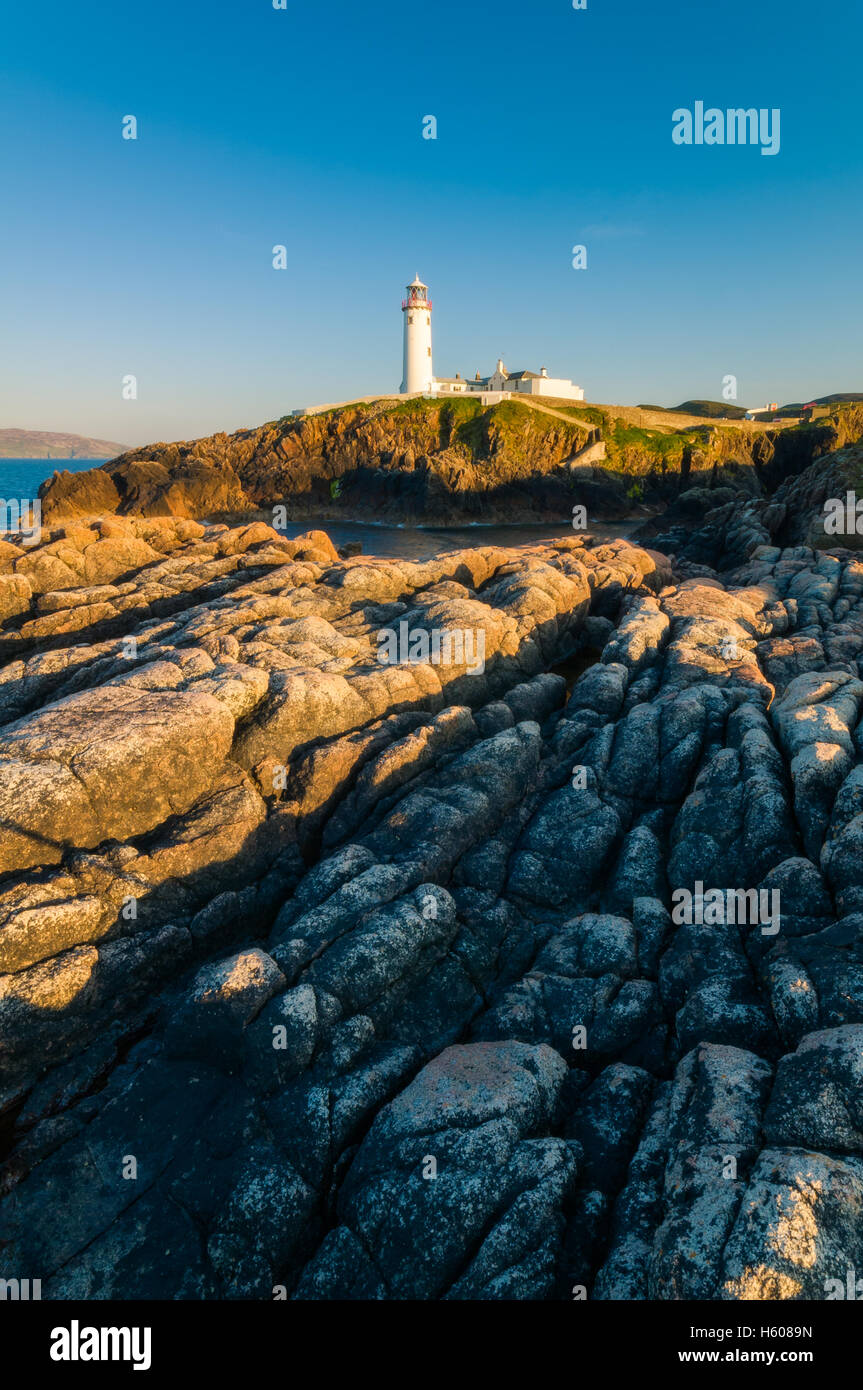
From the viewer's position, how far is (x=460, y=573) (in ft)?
158

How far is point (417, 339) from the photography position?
6496 inches

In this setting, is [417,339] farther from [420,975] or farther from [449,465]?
[420,975]

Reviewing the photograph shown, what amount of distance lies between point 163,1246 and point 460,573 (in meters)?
40.7

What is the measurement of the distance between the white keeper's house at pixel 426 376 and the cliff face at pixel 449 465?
18648mm

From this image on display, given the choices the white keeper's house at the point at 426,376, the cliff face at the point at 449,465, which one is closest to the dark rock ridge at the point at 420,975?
the cliff face at the point at 449,465

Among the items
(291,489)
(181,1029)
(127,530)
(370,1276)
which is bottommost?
(370,1276)

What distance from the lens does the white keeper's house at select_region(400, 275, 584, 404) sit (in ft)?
535

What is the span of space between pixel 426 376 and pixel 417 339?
28.9ft

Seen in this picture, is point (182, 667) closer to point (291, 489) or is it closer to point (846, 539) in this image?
point (846, 539)

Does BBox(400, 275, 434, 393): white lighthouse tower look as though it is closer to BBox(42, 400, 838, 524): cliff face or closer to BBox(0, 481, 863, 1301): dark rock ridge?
Answer: BBox(42, 400, 838, 524): cliff face

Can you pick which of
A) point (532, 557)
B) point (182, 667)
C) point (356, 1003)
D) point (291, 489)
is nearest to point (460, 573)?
point (532, 557)

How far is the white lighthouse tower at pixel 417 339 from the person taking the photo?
164 m

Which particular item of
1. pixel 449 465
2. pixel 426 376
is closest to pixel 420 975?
pixel 449 465

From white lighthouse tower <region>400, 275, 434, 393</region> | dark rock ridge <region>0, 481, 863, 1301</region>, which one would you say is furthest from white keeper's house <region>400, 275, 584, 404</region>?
dark rock ridge <region>0, 481, 863, 1301</region>
